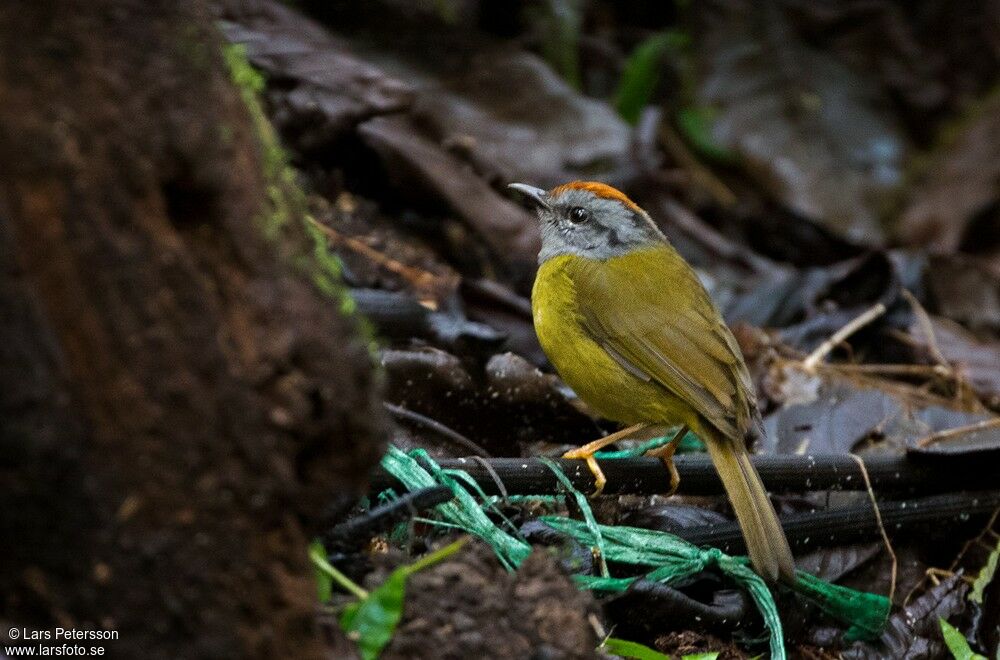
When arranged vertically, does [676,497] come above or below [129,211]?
A: below

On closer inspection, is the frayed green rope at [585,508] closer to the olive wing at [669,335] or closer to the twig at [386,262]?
the olive wing at [669,335]

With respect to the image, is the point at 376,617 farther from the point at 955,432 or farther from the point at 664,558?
the point at 955,432

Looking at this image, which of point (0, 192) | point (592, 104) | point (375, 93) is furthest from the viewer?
point (592, 104)

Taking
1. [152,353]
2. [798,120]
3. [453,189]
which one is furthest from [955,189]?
[152,353]

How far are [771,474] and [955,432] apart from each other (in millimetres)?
1208

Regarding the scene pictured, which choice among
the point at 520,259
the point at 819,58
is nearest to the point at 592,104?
the point at 520,259

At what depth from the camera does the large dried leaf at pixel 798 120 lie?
784cm

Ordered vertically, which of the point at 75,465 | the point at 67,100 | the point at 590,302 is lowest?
the point at 590,302

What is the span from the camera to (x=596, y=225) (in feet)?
14.2

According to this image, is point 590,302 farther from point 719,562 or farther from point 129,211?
point 129,211

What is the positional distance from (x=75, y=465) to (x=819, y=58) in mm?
7761

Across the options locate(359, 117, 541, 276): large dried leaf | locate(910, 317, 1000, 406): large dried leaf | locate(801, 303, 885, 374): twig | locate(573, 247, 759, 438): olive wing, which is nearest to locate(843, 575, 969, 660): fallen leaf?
locate(573, 247, 759, 438): olive wing

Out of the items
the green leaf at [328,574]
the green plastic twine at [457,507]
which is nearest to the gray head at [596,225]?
the green plastic twine at [457,507]

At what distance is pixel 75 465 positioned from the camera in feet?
5.64
